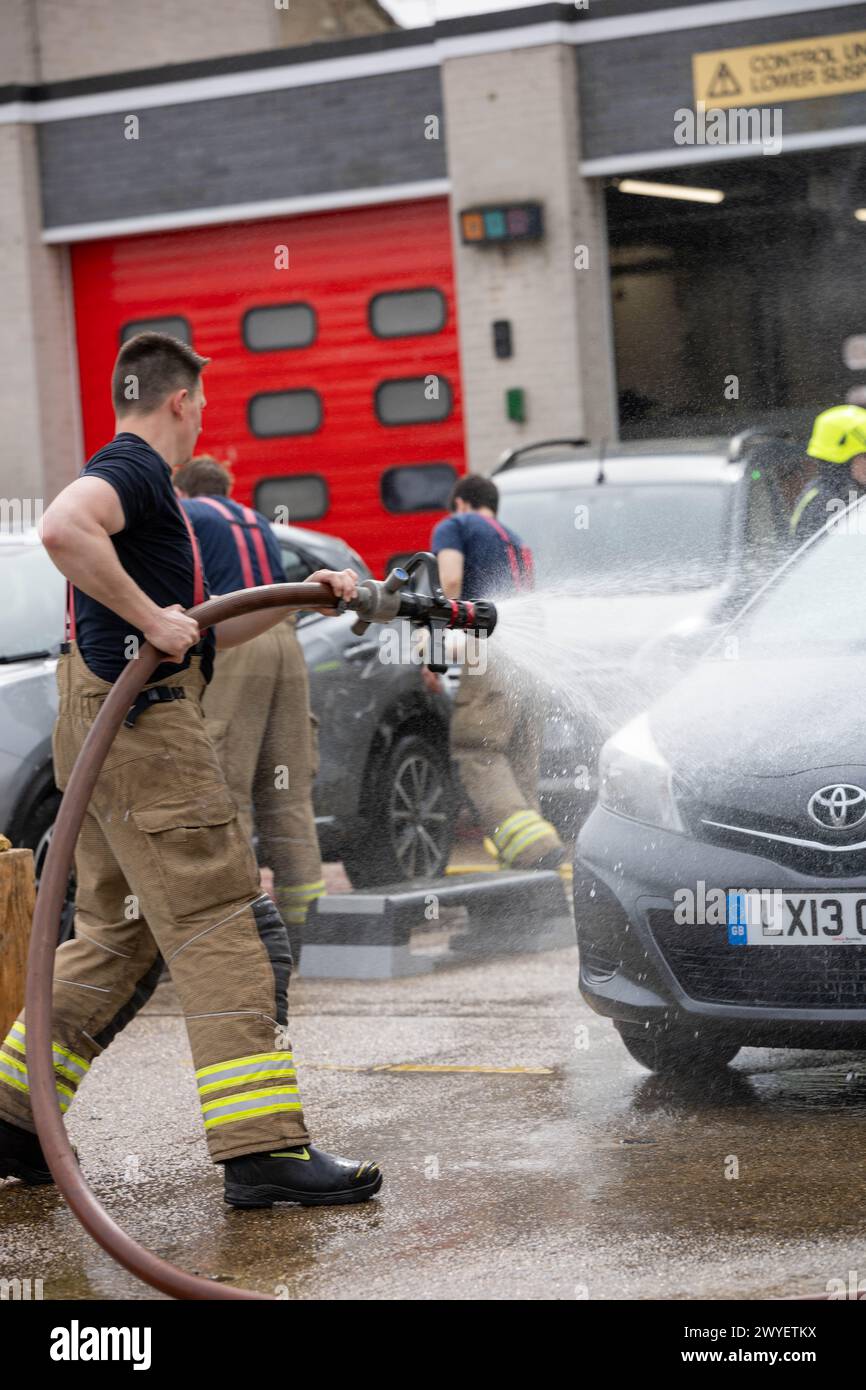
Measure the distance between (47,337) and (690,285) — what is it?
4.44 m

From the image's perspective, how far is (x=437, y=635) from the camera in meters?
5.03

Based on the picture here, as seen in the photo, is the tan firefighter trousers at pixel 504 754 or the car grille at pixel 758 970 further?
the tan firefighter trousers at pixel 504 754

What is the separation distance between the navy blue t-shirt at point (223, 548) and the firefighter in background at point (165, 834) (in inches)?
81.3

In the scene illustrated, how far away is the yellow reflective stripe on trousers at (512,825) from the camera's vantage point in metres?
7.51

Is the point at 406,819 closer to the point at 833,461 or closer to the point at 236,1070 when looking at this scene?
the point at 833,461

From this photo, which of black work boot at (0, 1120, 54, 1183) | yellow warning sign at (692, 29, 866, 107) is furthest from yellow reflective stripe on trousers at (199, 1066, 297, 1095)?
yellow warning sign at (692, 29, 866, 107)

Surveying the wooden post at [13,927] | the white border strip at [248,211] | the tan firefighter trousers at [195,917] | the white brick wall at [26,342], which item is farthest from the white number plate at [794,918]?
the white brick wall at [26,342]

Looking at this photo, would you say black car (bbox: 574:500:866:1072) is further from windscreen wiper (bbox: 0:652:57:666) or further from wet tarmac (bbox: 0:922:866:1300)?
windscreen wiper (bbox: 0:652:57:666)

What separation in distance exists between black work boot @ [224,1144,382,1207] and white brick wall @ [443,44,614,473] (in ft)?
26.9

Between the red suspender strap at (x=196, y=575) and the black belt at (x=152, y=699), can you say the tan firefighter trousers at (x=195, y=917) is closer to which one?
the black belt at (x=152, y=699)

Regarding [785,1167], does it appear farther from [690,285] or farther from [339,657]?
[690,285]

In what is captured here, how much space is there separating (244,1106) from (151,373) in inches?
66.7

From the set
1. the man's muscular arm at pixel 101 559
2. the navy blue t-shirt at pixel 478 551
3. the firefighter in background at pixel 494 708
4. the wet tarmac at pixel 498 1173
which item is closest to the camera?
the wet tarmac at pixel 498 1173
